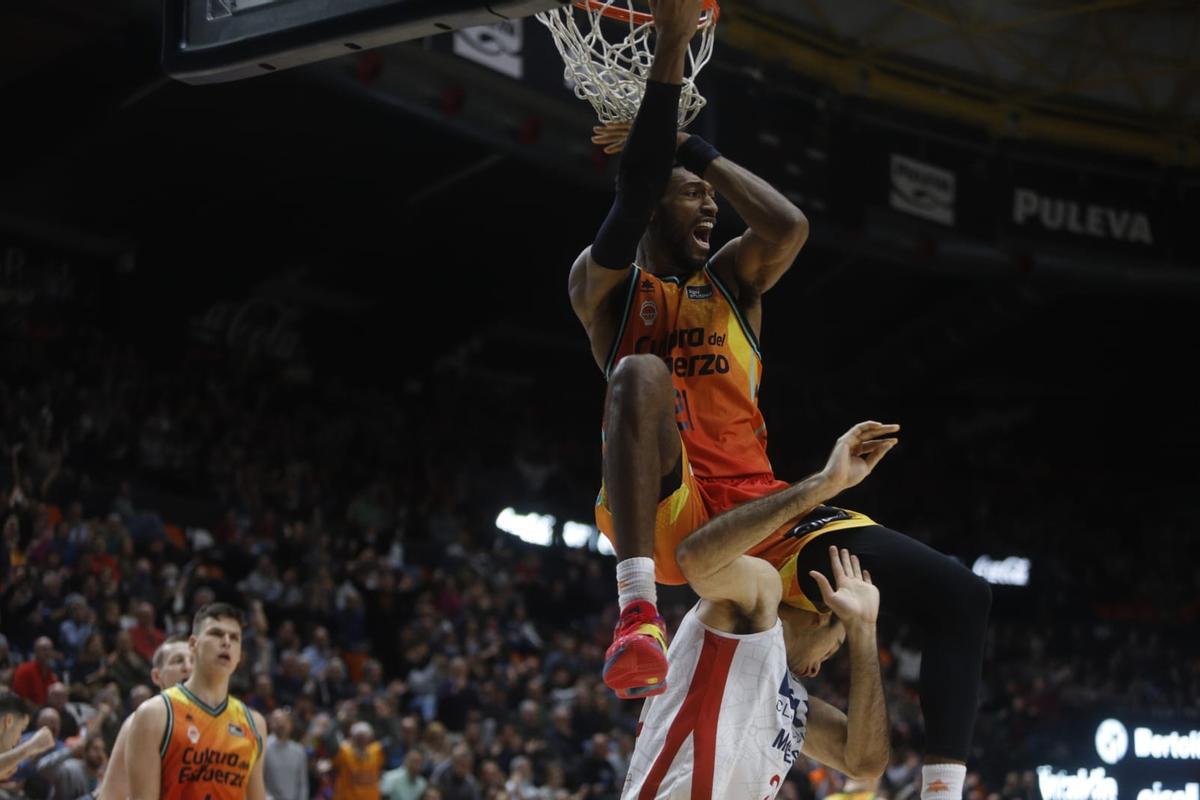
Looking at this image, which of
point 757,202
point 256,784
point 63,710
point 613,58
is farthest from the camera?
point 63,710

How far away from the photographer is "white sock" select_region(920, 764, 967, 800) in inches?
175

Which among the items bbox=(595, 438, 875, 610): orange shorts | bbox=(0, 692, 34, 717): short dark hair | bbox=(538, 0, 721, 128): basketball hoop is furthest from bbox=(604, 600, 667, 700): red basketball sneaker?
bbox=(0, 692, 34, 717): short dark hair

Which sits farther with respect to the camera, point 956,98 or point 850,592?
point 956,98

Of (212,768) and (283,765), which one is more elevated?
(212,768)

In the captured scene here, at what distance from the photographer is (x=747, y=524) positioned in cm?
439

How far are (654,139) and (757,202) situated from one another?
0.45 metres

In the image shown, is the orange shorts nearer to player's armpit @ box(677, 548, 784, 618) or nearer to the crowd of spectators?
player's armpit @ box(677, 548, 784, 618)

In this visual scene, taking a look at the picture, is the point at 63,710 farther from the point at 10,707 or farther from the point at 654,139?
the point at 654,139

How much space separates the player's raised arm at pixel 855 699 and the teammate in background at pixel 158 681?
3106 mm

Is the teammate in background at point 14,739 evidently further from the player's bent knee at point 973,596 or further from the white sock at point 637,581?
the player's bent knee at point 973,596

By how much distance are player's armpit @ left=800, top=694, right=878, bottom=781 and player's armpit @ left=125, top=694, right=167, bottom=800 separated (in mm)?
2988

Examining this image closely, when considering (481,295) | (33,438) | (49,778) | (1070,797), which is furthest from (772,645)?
(481,295)

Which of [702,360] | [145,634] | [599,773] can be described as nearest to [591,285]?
[702,360]

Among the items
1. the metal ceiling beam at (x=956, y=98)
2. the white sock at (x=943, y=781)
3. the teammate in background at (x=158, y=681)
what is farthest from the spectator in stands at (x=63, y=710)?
the metal ceiling beam at (x=956, y=98)
